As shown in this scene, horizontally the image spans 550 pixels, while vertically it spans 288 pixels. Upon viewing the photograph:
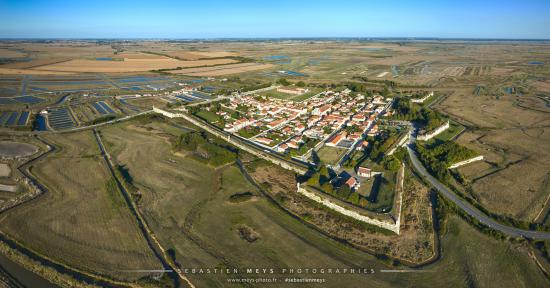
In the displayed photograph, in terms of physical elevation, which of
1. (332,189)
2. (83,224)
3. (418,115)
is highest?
(418,115)

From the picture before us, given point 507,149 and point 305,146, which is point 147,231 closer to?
point 305,146

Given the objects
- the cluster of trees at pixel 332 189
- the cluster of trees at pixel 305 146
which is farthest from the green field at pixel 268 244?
the cluster of trees at pixel 305 146

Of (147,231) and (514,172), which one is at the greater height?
(514,172)

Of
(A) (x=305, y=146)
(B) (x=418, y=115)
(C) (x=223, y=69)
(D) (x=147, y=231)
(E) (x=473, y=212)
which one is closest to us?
(D) (x=147, y=231)

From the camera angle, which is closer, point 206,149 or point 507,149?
point 206,149

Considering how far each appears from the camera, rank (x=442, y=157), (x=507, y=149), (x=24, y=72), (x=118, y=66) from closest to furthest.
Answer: (x=442, y=157), (x=507, y=149), (x=24, y=72), (x=118, y=66)

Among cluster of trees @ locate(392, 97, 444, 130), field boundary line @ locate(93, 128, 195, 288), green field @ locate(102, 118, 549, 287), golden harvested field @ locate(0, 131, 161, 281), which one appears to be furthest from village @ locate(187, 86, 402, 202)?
golden harvested field @ locate(0, 131, 161, 281)

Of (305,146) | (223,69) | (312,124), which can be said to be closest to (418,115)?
(312,124)
